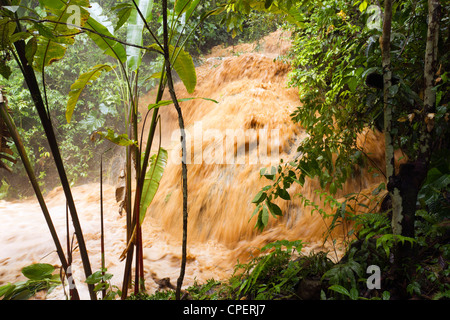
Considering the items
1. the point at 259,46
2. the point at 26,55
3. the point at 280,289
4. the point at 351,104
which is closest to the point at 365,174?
the point at 351,104

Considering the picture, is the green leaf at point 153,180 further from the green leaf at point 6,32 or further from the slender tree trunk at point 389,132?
the slender tree trunk at point 389,132

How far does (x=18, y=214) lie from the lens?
2609 mm

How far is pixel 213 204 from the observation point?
87.0 inches

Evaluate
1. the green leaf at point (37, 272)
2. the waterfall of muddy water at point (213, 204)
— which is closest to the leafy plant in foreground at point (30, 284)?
the green leaf at point (37, 272)

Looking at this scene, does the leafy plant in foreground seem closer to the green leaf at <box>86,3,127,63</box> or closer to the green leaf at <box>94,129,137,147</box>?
the green leaf at <box>94,129,137,147</box>

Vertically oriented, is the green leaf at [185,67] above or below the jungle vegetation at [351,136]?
above

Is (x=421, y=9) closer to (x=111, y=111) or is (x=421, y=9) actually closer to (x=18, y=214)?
(x=111, y=111)

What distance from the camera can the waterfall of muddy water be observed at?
5.98 feet

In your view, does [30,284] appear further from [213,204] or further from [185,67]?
[213,204]

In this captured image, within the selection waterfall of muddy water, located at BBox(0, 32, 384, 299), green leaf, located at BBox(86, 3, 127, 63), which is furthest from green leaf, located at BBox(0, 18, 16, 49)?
waterfall of muddy water, located at BBox(0, 32, 384, 299)

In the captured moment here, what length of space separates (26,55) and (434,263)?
151 cm

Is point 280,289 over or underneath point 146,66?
underneath

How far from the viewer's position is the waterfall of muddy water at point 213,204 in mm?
1824

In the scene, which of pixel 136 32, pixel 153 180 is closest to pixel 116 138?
pixel 153 180
